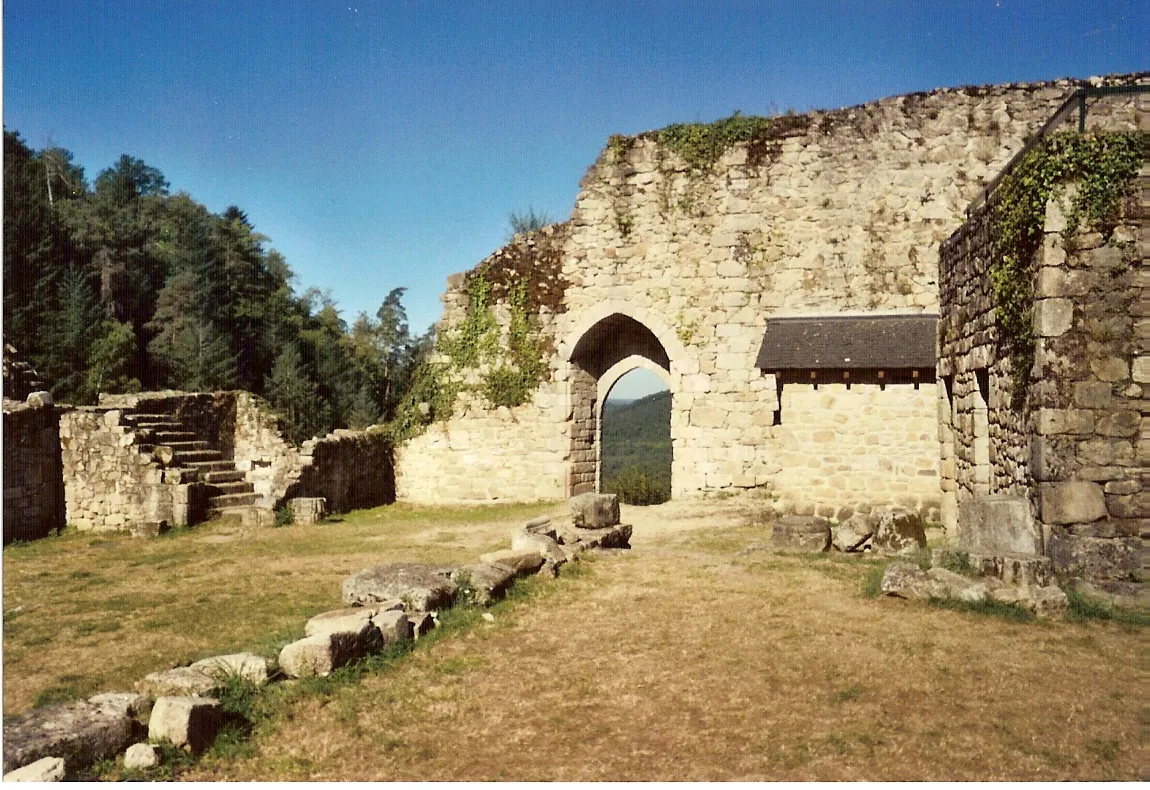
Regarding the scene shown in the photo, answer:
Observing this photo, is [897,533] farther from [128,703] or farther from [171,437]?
[171,437]

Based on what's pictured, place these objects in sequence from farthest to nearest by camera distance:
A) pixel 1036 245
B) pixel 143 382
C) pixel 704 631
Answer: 1. pixel 143 382
2. pixel 1036 245
3. pixel 704 631

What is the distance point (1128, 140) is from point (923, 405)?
6.51m

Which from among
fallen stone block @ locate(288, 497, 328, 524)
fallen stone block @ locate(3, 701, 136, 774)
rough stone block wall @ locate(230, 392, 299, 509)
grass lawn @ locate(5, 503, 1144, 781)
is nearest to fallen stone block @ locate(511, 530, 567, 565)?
grass lawn @ locate(5, 503, 1144, 781)

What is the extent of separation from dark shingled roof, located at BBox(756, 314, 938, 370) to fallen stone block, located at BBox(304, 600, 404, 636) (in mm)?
8236

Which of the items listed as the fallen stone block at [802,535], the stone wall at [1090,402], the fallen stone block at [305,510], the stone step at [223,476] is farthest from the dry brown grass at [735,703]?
the stone step at [223,476]

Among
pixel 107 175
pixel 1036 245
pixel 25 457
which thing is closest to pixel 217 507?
pixel 25 457

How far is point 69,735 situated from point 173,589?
5.20 m

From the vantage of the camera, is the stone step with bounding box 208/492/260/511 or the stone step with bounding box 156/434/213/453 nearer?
the stone step with bounding box 208/492/260/511

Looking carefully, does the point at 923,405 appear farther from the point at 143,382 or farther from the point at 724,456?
the point at 143,382

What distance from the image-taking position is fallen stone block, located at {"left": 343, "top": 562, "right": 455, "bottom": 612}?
6.92 metres

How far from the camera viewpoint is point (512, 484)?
18.0 meters

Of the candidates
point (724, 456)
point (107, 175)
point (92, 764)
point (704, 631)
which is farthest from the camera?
point (107, 175)

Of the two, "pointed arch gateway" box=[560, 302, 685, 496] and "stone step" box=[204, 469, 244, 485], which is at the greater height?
"pointed arch gateway" box=[560, 302, 685, 496]

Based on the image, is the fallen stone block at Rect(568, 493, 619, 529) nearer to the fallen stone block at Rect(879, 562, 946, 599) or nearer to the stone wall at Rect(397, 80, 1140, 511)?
the fallen stone block at Rect(879, 562, 946, 599)
